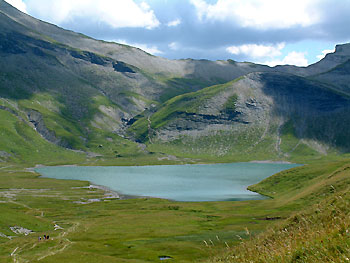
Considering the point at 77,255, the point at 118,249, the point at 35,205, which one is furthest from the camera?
the point at 35,205

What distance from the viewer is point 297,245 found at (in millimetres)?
12805

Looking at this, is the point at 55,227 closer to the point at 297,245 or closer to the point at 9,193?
the point at 9,193

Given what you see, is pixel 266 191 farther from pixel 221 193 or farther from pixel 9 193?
pixel 9 193

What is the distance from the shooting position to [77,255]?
6106 centimetres

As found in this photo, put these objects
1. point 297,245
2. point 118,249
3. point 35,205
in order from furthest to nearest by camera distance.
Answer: point 35,205 < point 118,249 < point 297,245

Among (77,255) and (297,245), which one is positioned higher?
(297,245)

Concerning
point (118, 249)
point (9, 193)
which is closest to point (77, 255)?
point (118, 249)

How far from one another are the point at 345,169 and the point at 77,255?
88.9 m

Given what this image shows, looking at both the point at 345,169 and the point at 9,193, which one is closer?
the point at 345,169

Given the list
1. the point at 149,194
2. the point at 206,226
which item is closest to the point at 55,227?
the point at 206,226

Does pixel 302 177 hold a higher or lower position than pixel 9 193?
higher

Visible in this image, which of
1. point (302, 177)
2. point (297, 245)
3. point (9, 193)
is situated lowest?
point (9, 193)

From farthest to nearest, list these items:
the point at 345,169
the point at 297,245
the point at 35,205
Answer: the point at 35,205
the point at 345,169
the point at 297,245

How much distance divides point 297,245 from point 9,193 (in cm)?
18142
